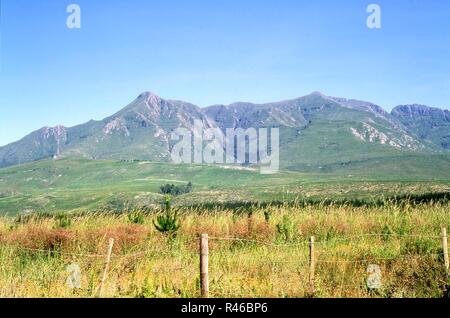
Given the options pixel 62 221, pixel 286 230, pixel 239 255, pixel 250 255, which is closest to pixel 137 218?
pixel 62 221

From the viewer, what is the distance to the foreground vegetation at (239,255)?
34.4 ft

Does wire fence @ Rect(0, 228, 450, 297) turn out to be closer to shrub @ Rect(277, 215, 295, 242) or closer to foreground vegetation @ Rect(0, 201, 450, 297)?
foreground vegetation @ Rect(0, 201, 450, 297)

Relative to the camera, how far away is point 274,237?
17.8 metres

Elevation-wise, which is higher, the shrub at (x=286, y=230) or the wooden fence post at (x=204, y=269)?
the wooden fence post at (x=204, y=269)

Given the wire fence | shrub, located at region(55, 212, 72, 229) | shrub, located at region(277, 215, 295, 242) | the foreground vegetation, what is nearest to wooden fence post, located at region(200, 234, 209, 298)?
the wire fence

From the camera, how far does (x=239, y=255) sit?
14.6 meters

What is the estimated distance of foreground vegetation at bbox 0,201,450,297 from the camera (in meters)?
10.5

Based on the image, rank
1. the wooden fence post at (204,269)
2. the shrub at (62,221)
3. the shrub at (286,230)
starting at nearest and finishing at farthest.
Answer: the wooden fence post at (204,269) → the shrub at (286,230) → the shrub at (62,221)

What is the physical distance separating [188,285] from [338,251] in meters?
6.00

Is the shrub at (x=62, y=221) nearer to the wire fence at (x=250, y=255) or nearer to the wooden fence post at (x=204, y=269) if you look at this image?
the wire fence at (x=250, y=255)

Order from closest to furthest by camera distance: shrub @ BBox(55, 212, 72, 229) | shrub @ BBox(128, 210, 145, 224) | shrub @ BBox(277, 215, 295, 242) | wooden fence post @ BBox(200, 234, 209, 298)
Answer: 1. wooden fence post @ BBox(200, 234, 209, 298)
2. shrub @ BBox(277, 215, 295, 242)
3. shrub @ BBox(55, 212, 72, 229)
4. shrub @ BBox(128, 210, 145, 224)

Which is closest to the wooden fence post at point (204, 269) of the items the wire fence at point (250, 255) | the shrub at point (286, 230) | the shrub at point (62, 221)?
the wire fence at point (250, 255)
